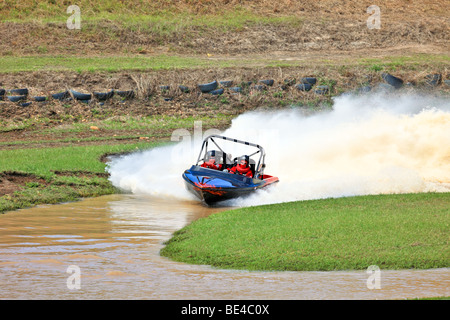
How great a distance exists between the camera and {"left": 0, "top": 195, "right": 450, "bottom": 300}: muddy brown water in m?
10.4

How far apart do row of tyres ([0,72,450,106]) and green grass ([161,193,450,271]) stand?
15.1m

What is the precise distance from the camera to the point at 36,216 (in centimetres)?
1652

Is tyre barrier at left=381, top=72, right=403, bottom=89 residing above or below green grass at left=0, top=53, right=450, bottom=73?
below

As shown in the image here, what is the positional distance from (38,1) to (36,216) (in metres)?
26.6

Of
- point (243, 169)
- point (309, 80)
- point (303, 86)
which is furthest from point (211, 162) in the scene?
point (309, 80)

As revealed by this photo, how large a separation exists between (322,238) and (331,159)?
32.6 ft

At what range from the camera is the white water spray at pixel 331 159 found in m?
19.9

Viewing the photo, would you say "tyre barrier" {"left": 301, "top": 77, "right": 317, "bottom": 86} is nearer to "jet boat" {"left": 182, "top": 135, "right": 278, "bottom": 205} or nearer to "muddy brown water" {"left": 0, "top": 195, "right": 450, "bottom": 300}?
"jet boat" {"left": 182, "top": 135, "right": 278, "bottom": 205}

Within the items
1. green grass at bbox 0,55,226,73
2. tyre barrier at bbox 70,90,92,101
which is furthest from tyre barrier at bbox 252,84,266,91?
tyre barrier at bbox 70,90,92,101

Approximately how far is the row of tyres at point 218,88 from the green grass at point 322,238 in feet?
49.7

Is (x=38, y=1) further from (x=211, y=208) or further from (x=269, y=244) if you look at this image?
(x=269, y=244)

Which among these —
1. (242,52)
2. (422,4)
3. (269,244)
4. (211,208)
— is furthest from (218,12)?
(269,244)

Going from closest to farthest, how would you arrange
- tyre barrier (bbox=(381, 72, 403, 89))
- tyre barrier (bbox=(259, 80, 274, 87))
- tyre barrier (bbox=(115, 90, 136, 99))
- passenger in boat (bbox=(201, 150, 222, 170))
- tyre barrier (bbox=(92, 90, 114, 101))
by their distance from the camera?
passenger in boat (bbox=(201, 150, 222, 170))
tyre barrier (bbox=(92, 90, 114, 101))
tyre barrier (bbox=(115, 90, 136, 99))
tyre barrier (bbox=(259, 80, 274, 87))
tyre barrier (bbox=(381, 72, 403, 89))

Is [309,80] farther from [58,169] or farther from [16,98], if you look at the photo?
[58,169]
